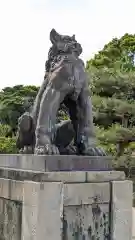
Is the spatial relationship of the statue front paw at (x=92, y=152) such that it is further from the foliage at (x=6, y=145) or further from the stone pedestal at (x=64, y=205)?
the foliage at (x=6, y=145)

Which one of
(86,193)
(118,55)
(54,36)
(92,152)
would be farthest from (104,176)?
(118,55)

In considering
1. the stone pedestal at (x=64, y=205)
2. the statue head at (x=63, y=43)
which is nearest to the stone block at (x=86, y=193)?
the stone pedestal at (x=64, y=205)

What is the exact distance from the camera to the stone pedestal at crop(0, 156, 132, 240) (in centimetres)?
391

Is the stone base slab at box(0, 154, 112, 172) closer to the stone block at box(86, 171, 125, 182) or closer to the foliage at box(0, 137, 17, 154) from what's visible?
the stone block at box(86, 171, 125, 182)

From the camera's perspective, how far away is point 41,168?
4207mm

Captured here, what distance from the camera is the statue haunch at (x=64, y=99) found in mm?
4695

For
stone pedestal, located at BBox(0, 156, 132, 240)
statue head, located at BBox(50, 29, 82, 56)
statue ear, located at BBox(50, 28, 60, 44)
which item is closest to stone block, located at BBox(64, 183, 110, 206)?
stone pedestal, located at BBox(0, 156, 132, 240)

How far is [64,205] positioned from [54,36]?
2.22m

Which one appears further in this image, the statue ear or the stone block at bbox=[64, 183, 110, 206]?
the statue ear

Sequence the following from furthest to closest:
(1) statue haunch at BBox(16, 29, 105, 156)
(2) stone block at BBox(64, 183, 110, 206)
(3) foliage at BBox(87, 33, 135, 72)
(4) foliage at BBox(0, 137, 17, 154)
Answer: (4) foliage at BBox(0, 137, 17, 154), (3) foliage at BBox(87, 33, 135, 72), (1) statue haunch at BBox(16, 29, 105, 156), (2) stone block at BBox(64, 183, 110, 206)

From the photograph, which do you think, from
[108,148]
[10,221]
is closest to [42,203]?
[10,221]

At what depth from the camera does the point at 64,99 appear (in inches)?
199

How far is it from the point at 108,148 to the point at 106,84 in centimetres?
311

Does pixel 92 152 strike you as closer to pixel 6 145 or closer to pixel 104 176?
pixel 104 176
